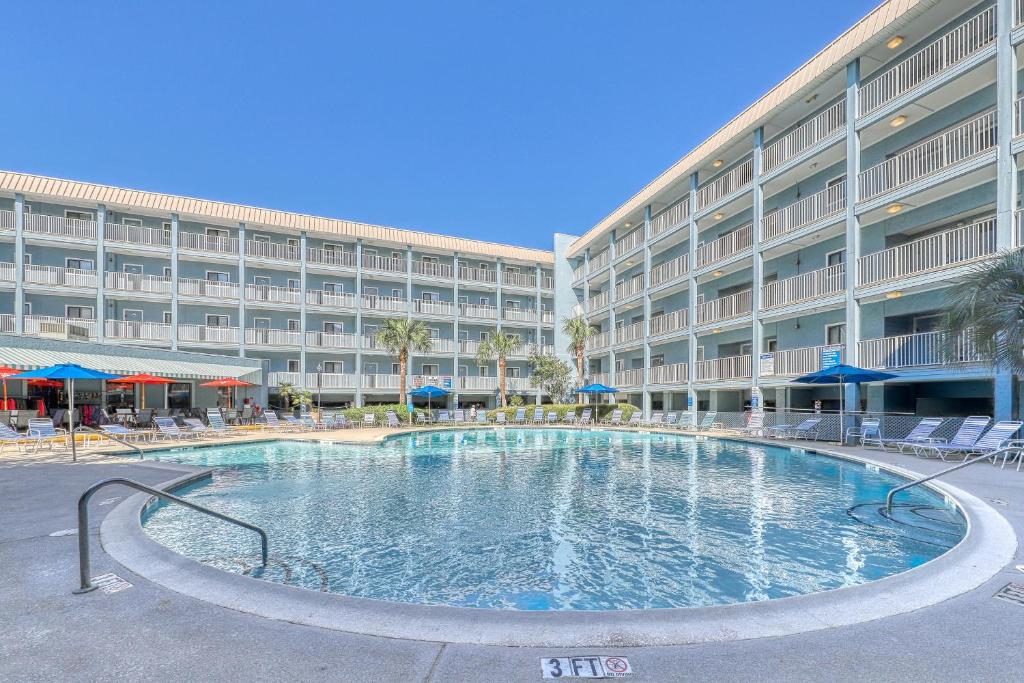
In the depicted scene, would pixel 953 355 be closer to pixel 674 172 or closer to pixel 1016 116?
pixel 1016 116

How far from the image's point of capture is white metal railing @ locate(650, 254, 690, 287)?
2706cm

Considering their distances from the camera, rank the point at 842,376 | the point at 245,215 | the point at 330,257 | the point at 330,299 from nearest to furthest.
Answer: the point at 842,376, the point at 245,215, the point at 330,299, the point at 330,257

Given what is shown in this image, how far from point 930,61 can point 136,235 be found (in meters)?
35.8

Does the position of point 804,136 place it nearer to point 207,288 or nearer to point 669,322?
point 669,322

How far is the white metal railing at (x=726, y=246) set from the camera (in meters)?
22.9

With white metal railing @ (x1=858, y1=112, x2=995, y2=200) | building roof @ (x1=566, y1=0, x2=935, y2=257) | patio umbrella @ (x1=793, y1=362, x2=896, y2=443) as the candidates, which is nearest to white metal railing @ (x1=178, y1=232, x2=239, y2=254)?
building roof @ (x1=566, y1=0, x2=935, y2=257)

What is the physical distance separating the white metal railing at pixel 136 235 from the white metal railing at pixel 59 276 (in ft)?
7.10

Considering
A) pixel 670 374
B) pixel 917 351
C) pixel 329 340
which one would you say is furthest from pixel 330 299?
pixel 917 351

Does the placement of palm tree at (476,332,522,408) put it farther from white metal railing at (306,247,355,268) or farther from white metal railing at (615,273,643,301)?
white metal railing at (306,247,355,268)

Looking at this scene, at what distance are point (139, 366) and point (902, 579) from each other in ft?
86.9

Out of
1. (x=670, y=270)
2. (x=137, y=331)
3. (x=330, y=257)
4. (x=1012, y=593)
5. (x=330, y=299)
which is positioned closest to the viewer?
(x=1012, y=593)

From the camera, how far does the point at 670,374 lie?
27.4 m

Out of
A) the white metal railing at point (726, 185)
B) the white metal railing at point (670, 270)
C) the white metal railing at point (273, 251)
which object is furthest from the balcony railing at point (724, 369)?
the white metal railing at point (273, 251)

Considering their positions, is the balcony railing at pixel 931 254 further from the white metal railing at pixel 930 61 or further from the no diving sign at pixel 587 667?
the no diving sign at pixel 587 667
